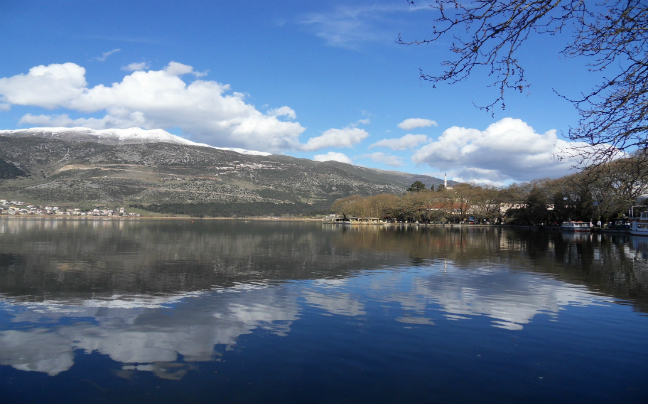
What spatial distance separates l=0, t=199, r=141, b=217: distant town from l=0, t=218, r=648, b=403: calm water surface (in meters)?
137

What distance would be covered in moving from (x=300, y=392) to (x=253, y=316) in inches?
178

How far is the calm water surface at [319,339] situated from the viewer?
6.18m

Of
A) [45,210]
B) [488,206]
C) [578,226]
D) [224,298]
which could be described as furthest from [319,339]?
[45,210]

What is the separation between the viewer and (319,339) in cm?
848

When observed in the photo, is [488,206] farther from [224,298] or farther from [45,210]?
[45,210]

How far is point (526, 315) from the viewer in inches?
428

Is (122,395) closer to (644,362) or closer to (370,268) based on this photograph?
(644,362)

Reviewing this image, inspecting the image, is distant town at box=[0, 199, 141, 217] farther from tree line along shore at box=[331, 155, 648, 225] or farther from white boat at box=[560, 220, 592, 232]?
white boat at box=[560, 220, 592, 232]

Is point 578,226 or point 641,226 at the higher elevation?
point 641,226

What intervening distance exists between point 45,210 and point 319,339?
15838 cm

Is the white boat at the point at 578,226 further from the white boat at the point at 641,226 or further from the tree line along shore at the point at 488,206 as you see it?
the white boat at the point at 641,226

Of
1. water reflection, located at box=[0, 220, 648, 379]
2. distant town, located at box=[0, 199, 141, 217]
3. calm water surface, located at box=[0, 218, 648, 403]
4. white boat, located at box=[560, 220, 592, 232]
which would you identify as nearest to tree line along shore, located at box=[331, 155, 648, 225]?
white boat, located at box=[560, 220, 592, 232]

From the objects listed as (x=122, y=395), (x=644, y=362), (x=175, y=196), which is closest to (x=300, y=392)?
(x=122, y=395)

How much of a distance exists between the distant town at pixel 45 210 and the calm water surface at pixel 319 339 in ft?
450
